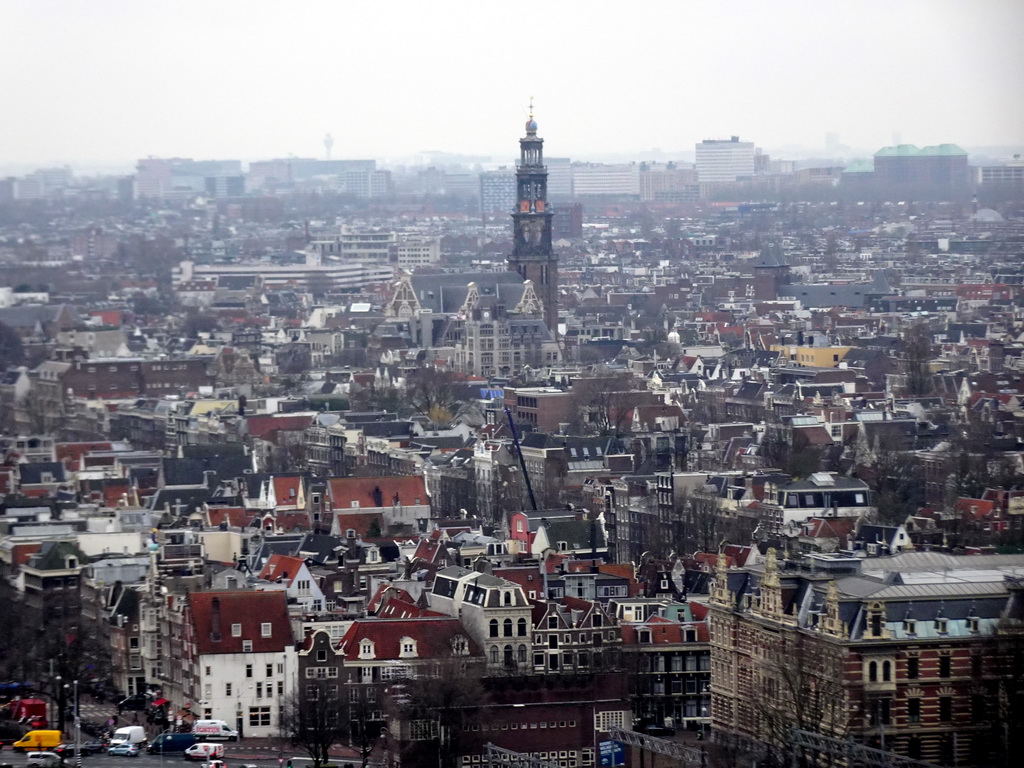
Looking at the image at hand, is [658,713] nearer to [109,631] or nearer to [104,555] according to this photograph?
[109,631]

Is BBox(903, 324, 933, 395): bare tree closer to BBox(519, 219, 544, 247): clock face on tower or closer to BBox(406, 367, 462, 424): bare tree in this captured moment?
BBox(406, 367, 462, 424): bare tree

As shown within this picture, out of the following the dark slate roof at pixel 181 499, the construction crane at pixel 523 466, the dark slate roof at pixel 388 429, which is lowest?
the dark slate roof at pixel 388 429

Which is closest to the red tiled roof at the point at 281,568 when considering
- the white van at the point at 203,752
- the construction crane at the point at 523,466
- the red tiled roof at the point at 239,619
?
the red tiled roof at the point at 239,619

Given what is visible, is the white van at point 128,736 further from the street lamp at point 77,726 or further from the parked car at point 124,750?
the street lamp at point 77,726

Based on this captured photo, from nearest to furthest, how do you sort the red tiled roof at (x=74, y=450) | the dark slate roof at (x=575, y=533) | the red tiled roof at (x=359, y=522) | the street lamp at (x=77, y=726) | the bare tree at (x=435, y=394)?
the street lamp at (x=77, y=726) → the dark slate roof at (x=575, y=533) → the red tiled roof at (x=359, y=522) → the red tiled roof at (x=74, y=450) → the bare tree at (x=435, y=394)

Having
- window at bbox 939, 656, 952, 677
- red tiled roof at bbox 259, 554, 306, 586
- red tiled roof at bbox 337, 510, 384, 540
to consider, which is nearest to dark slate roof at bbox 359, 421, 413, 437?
red tiled roof at bbox 337, 510, 384, 540

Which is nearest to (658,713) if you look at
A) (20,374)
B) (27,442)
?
(27,442)

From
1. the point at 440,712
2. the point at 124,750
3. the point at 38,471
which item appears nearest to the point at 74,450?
the point at 38,471
